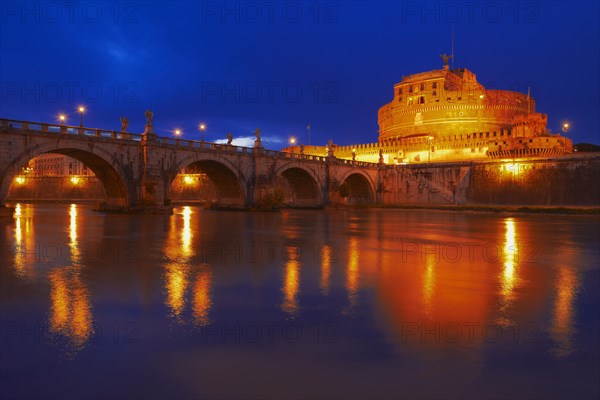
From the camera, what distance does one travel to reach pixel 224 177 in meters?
47.8

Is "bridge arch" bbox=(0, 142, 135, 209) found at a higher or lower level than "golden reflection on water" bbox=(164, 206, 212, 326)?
higher

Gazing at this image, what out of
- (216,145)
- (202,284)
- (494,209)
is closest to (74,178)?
(216,145)

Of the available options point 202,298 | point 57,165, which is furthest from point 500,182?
point 57,165

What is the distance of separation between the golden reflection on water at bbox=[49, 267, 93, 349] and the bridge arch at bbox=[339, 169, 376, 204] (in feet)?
193

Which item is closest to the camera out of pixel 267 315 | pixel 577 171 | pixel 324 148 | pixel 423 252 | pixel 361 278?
pixel 267 315

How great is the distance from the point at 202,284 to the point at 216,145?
35.6 m

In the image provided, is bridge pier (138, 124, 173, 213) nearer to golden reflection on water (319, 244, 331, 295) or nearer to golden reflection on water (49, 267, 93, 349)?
golden reflection on water (319, 244, 331, 295)

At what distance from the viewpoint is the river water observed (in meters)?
4.93

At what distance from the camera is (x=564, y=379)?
5016mm

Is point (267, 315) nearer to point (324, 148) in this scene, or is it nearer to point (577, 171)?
point (577, 171)

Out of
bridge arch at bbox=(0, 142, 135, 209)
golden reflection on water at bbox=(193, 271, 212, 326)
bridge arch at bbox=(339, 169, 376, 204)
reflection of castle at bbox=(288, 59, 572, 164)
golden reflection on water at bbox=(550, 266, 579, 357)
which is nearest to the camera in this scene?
golden reflection on water at bbox=(550, 266, 579, 357)

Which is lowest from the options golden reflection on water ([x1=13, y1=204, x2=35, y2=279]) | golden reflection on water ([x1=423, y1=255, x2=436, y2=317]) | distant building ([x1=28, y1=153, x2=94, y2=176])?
golden reflection on water ([x1=423, y1=255, x2=436, y2=317])

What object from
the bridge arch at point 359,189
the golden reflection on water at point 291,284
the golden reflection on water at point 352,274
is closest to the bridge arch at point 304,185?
the bridge arch at point 359,189

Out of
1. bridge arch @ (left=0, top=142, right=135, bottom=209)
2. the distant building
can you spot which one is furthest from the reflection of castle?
the distant building
